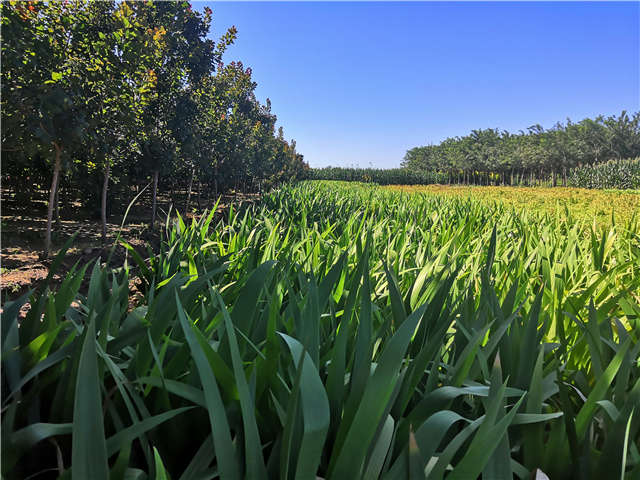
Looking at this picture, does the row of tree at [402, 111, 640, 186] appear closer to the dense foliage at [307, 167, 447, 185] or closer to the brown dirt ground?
the dense foliage at [307, 167, 447, 185]

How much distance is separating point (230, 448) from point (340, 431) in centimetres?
16

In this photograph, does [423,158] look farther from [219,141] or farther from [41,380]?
[41,380]

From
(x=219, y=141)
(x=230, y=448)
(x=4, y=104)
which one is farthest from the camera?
(x=219, y=141)

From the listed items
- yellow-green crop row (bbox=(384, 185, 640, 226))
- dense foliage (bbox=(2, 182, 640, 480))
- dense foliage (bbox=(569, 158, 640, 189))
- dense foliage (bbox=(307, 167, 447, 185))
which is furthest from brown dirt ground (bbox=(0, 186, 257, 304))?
dense foliage (bbox=(307, 167, 447, 185))

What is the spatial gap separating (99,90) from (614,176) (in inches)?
1725

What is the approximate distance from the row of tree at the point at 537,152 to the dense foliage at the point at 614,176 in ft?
27.4

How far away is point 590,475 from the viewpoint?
57 centimetres

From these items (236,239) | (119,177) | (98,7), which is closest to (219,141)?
(119,177)

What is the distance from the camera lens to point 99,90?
17.7ft

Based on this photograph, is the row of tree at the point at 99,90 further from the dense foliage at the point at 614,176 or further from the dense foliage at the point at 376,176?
the dense foliage at the point at 376,176

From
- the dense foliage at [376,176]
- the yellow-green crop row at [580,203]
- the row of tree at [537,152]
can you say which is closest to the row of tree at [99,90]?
the yellow-green crop row at [580,203]

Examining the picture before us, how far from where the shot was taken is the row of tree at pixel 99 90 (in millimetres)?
4547

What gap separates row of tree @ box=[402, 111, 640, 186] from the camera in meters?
48.1

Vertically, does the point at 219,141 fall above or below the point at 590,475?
above
